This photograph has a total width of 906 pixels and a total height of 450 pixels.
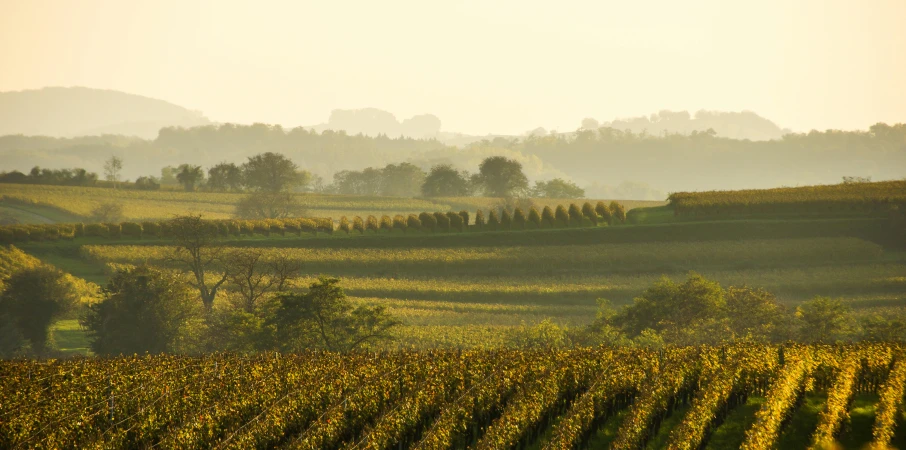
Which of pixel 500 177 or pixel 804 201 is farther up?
pixel 500 177

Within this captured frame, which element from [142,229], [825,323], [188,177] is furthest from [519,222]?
[188,177]

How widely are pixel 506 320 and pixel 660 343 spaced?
18.8 meters

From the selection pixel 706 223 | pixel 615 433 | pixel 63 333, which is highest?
pixel 706 223

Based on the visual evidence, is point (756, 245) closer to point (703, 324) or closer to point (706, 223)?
point (706, 223)

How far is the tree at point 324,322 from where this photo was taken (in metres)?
53.5

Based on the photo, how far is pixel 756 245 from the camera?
80.9 metres

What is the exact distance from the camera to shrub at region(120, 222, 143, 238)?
299 feet

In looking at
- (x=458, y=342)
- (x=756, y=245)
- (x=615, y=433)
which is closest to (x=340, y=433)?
(x=615, y=433)

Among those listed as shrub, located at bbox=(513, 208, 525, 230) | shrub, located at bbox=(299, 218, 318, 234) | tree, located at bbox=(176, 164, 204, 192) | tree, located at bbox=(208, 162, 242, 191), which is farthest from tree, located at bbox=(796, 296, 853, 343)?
tree, located at bbox=(176, 164, 204, 192)

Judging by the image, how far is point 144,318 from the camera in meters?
60.5

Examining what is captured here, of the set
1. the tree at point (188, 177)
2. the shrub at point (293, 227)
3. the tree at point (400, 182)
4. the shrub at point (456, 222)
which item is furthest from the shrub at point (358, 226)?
the tree at point (400, 182)

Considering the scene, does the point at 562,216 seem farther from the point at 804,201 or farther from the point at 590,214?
the point at 804,201

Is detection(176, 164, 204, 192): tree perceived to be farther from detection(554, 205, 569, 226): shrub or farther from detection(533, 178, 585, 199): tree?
detection(554, 205, 569, 226): shrub

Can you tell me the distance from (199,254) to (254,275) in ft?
24.0
